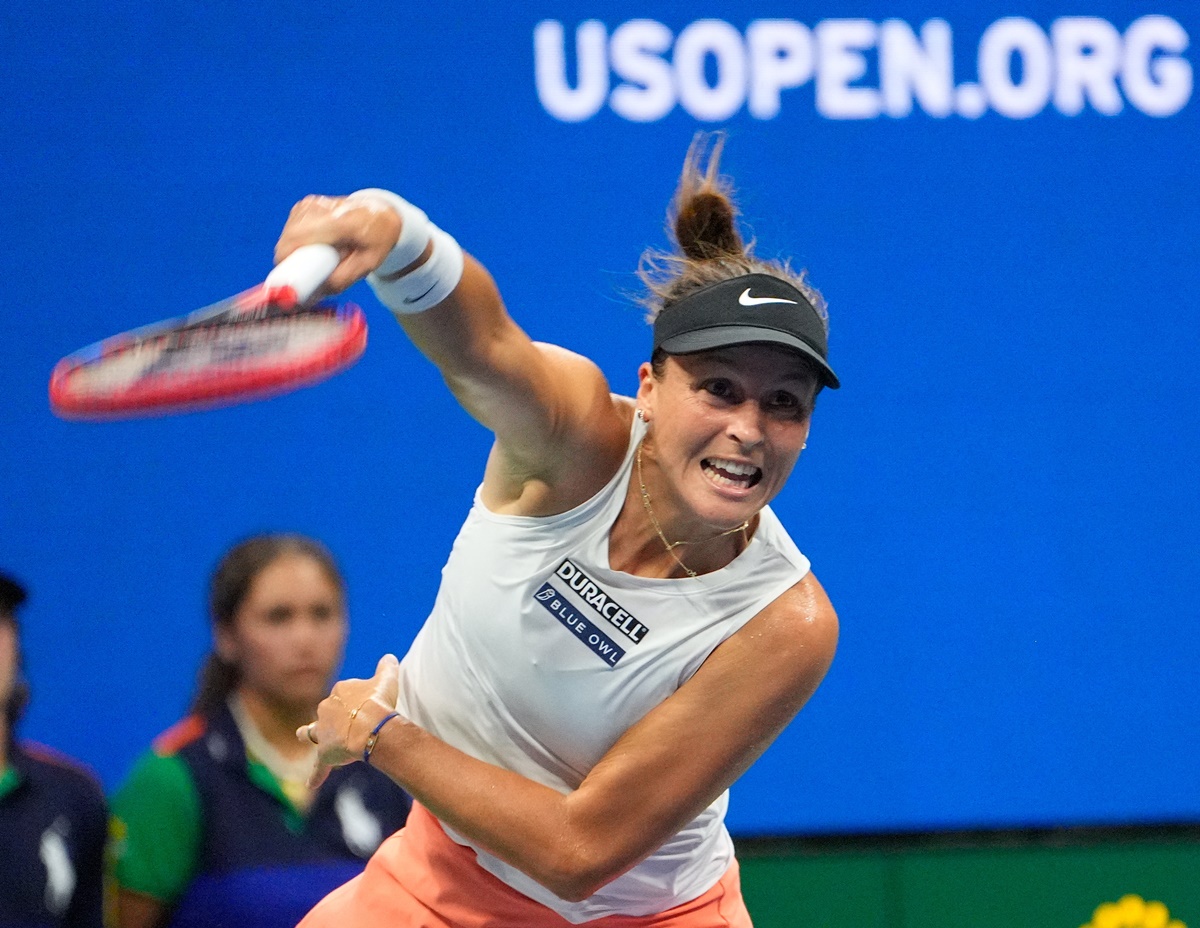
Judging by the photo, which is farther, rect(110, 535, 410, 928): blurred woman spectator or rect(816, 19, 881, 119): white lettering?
rect(816, 19, 881, 119): white lettering

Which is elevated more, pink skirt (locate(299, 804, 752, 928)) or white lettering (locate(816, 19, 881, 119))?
white lettering (locate(816, 19, 881, 119))

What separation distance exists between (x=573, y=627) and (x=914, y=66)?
6.80 feet

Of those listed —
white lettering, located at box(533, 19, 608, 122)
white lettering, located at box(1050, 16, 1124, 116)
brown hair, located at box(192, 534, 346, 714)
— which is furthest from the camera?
white lettering, located at box(1050, 16, 1124, 116)

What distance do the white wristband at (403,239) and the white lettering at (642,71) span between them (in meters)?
1.92

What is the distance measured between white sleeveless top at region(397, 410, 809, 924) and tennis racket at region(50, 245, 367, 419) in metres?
0.45

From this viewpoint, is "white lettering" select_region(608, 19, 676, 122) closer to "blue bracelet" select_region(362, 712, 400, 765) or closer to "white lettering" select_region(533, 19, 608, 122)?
"white lettering" select_region(533, 19, 608, 122)

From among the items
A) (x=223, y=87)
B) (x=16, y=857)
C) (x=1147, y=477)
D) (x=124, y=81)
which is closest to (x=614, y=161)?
(x=223, y=87)

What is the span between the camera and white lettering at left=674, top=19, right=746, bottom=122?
342 cm

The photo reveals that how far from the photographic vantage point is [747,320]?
1832mm

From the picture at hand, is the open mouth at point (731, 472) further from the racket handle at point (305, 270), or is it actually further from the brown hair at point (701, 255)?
the racket handle at point (305, 270)

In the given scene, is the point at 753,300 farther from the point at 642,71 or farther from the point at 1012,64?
the point at 1012,64

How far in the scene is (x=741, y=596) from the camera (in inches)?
76.5

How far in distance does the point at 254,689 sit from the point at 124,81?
4.87 feet

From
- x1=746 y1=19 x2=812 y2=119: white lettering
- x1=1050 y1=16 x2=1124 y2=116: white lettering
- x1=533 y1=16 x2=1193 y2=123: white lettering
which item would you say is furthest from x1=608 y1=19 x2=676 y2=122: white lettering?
x1=1050 y1=16 x2=1124 y2=116: white lettering
